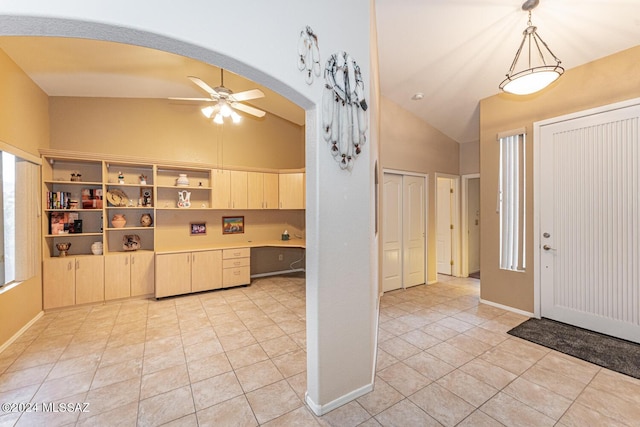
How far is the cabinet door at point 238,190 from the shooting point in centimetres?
508

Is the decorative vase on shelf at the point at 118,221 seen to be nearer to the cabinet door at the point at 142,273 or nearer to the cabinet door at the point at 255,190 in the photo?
the cabinet door at the point at 142,273

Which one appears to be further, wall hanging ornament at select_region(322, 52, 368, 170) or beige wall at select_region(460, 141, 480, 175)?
beige wall at select_region(460, 141, 480, 175)

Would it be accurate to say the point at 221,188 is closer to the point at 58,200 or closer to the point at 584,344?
the point at 58,200

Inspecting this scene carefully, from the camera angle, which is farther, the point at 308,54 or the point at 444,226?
→ the point at 444,226

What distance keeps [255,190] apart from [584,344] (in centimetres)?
517

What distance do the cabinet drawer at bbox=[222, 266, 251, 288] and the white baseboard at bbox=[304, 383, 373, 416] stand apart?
10.4ft

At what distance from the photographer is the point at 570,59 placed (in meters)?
3.06

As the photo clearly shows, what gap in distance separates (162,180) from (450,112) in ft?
17.2

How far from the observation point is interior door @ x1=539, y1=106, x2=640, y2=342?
9.14 ft

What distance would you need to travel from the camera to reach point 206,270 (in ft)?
15.1

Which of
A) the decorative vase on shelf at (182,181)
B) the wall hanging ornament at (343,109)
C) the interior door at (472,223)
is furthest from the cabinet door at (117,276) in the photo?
the interior door at (472,223)

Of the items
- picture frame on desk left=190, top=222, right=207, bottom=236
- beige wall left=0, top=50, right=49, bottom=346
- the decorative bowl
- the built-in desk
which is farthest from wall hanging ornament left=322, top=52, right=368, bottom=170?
the decorative bowl

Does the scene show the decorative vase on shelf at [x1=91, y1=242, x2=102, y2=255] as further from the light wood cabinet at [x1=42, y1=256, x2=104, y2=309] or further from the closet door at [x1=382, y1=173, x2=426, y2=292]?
the closet door at [x1=382, y1=173, x2=426, y2=292]

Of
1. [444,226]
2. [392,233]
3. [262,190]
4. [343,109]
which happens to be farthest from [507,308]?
[262,190]
